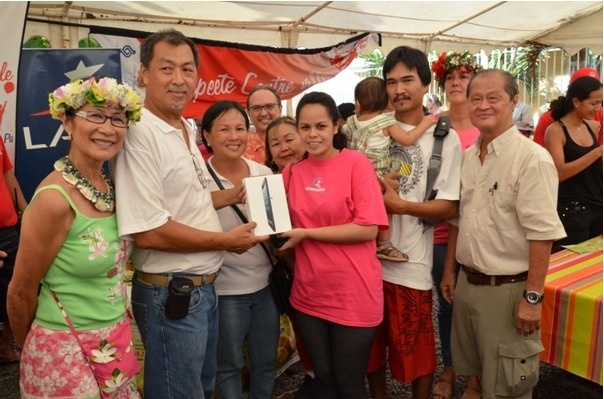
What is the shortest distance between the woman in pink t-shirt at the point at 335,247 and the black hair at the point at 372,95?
1.46ft

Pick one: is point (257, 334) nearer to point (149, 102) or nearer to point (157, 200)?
point (157, 200)

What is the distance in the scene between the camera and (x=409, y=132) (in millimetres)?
2578

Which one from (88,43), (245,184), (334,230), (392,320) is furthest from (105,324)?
(88,43)

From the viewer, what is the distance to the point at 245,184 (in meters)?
2.16

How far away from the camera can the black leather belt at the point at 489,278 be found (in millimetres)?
2309

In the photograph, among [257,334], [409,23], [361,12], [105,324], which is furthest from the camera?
[409,23]

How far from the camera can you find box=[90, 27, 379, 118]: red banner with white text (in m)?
5.11

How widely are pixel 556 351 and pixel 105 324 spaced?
2170mm

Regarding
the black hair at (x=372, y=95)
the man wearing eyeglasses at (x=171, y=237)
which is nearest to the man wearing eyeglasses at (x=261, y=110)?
the black hair at (x=372, y=95)

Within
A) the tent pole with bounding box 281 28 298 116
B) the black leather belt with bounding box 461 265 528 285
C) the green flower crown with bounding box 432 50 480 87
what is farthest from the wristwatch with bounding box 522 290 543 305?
the tent pole with bounding box 281 28 298 116

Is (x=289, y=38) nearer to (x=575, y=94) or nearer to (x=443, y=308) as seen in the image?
(x=575, y=94)

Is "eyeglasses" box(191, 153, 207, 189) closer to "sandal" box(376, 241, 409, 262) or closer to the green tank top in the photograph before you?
the green tank top

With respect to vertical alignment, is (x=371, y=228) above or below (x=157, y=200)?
below

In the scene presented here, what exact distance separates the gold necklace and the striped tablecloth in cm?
214
